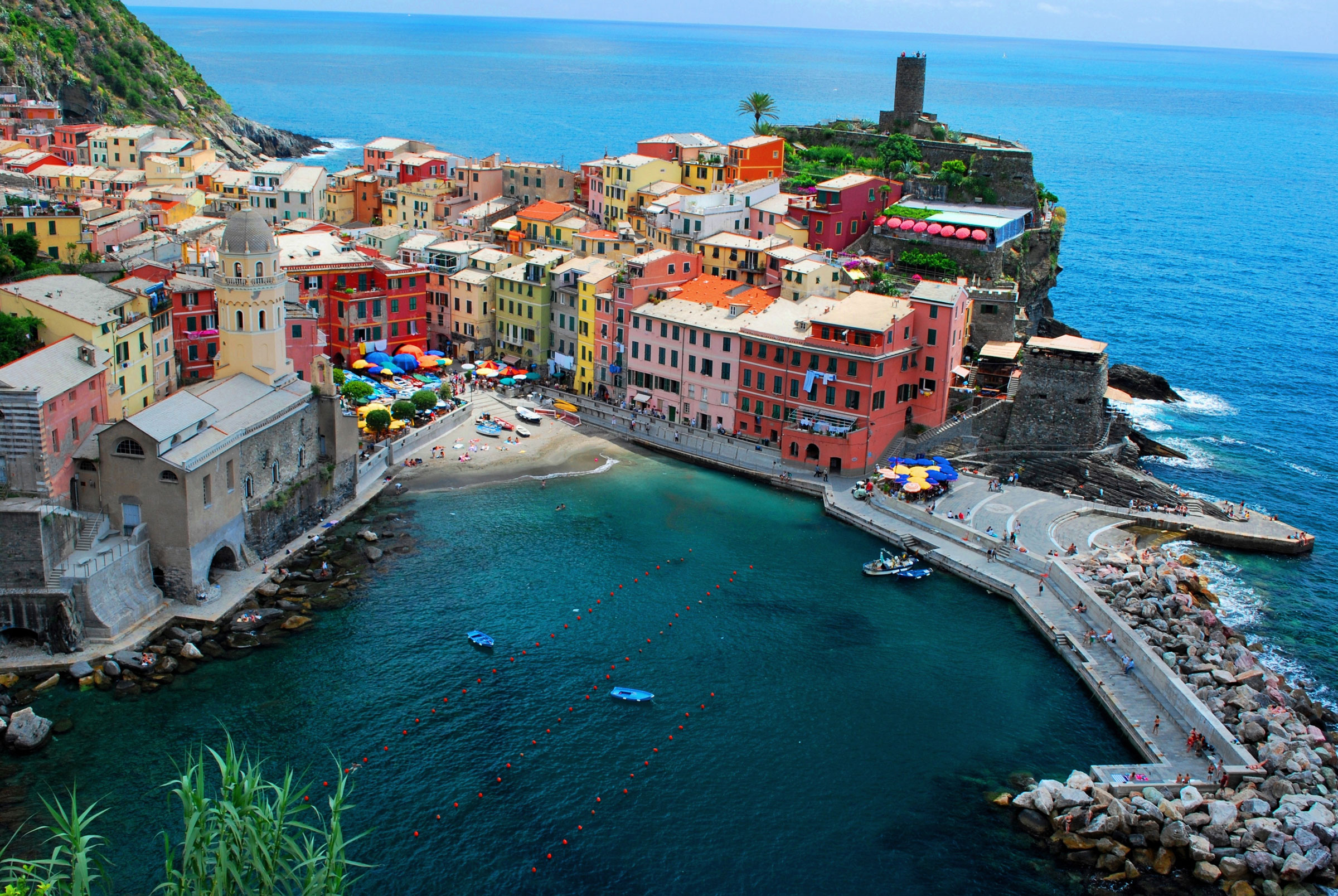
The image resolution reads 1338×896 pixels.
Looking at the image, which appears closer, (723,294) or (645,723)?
(645,723)

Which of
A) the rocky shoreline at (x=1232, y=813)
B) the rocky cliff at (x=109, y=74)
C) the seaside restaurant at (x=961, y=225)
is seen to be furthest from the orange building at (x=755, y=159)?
the rocky cliff at (x=109, y=74)

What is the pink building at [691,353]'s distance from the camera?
8050cm

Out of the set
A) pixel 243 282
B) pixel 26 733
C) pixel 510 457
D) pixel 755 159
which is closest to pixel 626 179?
pixel 755 159

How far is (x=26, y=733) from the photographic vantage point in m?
45.8

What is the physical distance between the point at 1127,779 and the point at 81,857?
119 feet

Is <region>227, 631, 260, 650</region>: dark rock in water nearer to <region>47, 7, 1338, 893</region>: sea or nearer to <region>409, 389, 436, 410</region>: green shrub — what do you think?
<region>47, 7, 1338, 893</region>: sea

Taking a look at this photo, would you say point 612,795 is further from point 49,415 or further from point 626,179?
point 626,179

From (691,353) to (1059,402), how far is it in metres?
24.1

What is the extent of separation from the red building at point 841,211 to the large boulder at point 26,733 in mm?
68890

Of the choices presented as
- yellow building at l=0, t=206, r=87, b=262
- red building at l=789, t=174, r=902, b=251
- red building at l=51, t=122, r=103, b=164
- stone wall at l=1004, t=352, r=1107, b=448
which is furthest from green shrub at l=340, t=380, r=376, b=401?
red building at l=51, t=122, r=103, b=164

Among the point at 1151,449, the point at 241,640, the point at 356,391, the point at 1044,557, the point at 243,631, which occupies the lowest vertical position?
the point at 241,640

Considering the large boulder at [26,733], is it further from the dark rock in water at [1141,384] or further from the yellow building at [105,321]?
the dark rock in water at [1141,384]

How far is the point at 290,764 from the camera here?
4562 centimetres

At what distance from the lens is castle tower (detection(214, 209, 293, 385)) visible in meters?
64.6
